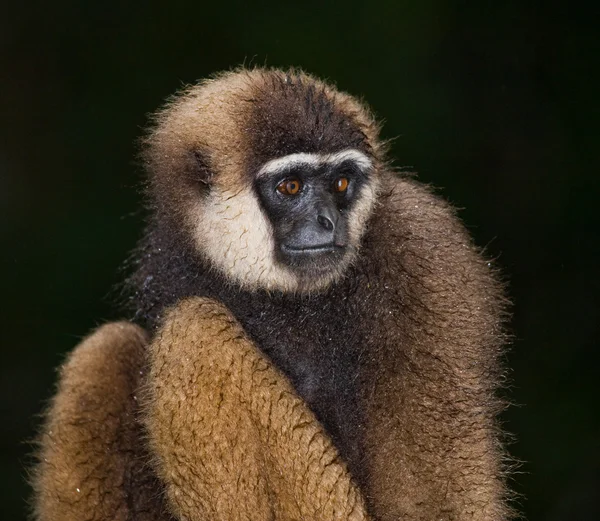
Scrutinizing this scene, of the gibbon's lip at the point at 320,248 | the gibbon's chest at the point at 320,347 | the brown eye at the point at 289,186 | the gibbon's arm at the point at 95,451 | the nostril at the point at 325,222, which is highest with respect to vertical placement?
the brown eye at the point at 289,186

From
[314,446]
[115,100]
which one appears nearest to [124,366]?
[314,446]

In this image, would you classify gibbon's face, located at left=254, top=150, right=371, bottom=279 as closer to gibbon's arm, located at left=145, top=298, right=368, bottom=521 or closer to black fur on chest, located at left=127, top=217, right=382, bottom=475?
black fur on chest, located at left=127, top=217, right=382, bottom=475

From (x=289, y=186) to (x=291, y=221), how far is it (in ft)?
0.58

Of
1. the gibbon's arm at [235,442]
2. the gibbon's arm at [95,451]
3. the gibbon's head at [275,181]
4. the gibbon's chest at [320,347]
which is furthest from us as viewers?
the gibbon's arm at [95,451]

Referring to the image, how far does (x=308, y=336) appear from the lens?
4.43 m

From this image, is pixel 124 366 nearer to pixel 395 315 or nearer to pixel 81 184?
pixel 395 315

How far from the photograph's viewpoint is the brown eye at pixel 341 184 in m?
4.46

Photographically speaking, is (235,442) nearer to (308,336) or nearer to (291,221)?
(308,336)

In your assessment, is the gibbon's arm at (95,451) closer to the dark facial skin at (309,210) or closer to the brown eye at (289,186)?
the dark facial skin at (309,210)

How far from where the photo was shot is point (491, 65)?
8344 mm

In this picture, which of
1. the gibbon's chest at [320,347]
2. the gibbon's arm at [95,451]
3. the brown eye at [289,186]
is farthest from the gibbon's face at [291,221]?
the gibbon's arm at [95,451]

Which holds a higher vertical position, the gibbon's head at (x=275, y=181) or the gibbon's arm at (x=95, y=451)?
the gibbon's head at (x=275, y=181)

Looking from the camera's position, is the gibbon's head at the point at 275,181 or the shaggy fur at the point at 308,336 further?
the gibbon's head at the point at 275,181

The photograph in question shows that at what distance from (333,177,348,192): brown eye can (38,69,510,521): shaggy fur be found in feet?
0.48
